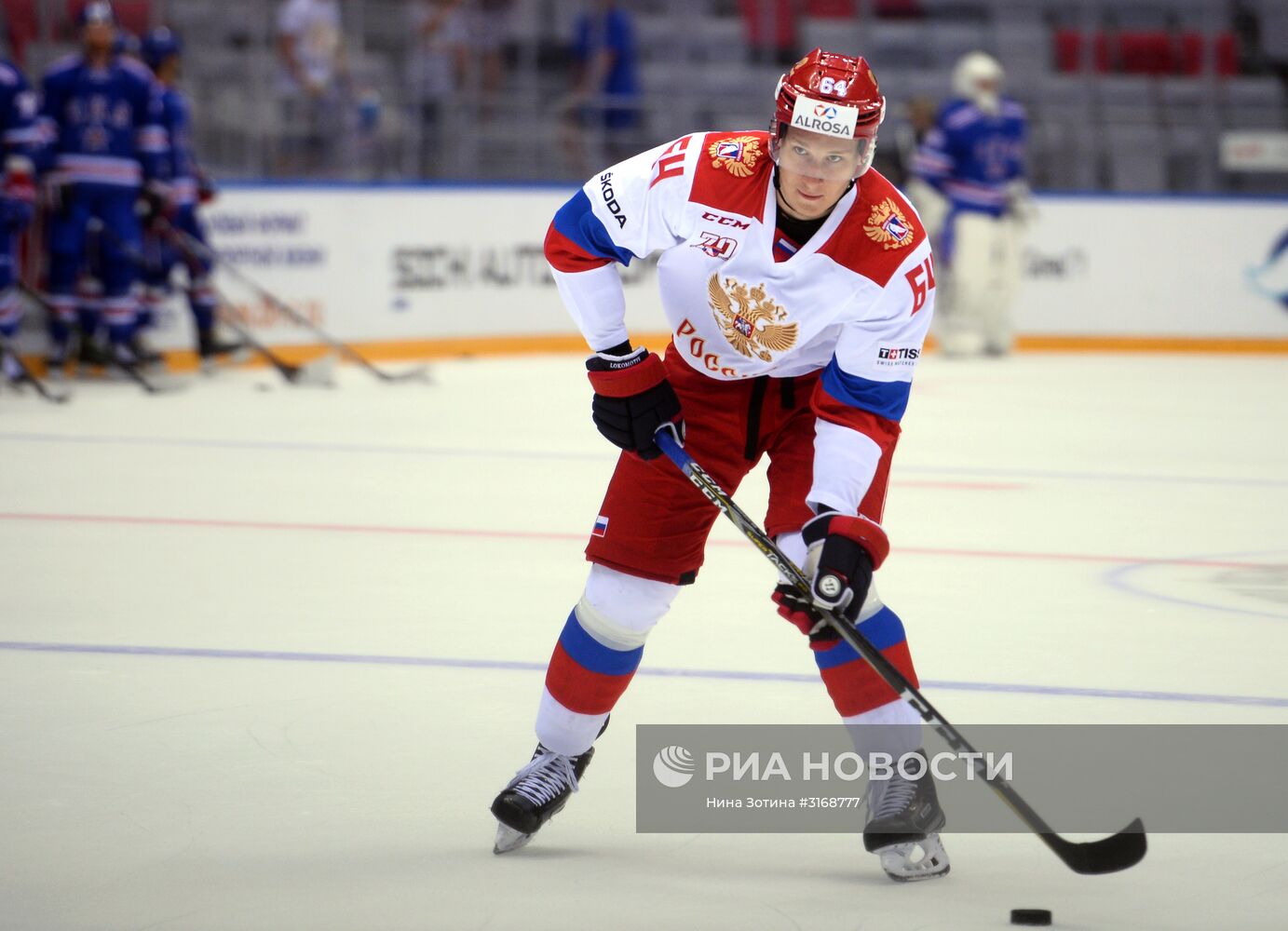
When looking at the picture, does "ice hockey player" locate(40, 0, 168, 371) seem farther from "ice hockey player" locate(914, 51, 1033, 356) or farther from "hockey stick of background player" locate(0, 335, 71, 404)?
"ice hockey player" locate(914, 51, 1033, 356)

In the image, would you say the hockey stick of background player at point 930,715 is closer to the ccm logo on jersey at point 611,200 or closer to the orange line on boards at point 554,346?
the ccm logo on jersey at point 611,200

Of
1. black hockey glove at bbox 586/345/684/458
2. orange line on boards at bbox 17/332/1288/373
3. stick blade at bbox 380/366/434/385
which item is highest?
black hockey glove at bbox 586/345/684/458

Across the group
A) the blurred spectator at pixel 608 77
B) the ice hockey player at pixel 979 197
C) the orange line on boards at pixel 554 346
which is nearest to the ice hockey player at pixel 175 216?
the orange line on boards at pixel 554 346

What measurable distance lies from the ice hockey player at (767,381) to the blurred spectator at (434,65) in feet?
27.1

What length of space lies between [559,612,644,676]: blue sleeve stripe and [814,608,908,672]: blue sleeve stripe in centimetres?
29

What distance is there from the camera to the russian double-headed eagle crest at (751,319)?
2.61 m

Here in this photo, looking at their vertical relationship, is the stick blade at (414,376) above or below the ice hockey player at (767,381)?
below

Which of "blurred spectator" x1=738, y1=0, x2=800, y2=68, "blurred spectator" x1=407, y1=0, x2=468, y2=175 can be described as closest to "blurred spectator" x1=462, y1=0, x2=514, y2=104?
"blurred spectator" x1=407, y1=0, x2=468, y2=175

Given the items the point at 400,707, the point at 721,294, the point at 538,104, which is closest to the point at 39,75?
the point at 538,104

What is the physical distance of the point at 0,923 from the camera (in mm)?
2215

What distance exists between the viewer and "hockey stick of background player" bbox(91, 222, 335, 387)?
8680mm

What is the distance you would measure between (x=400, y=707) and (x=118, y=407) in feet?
16.4

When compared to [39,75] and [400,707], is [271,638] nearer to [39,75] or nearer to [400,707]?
[400,707]

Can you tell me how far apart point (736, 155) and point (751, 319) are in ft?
0.80
